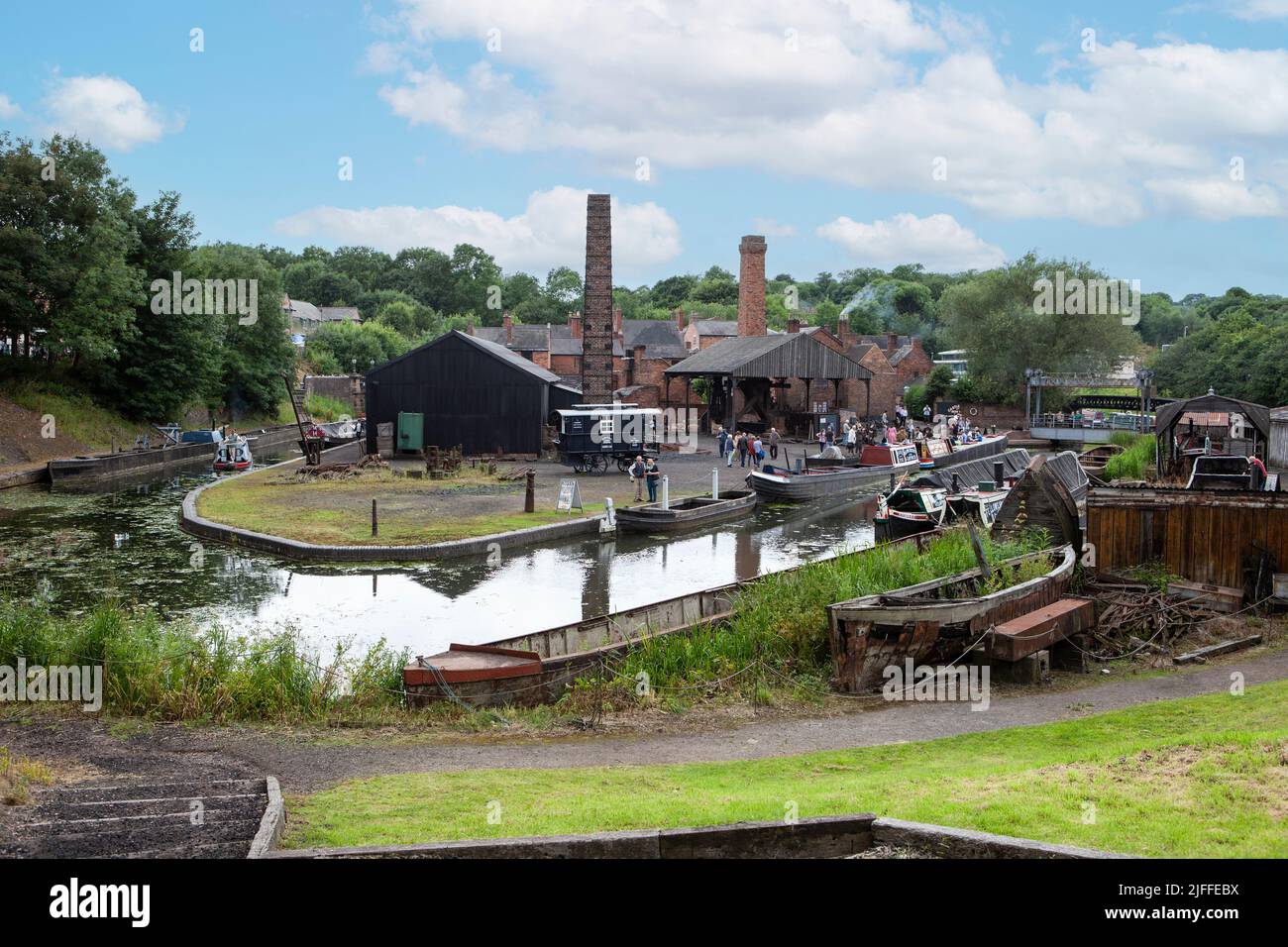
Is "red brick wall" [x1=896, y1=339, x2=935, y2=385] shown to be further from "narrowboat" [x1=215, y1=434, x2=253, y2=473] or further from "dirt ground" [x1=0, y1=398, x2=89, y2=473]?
"dirt ground" [x1=0, y1=398, x2=89, y2=473]

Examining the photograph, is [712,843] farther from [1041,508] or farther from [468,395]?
[468,395]

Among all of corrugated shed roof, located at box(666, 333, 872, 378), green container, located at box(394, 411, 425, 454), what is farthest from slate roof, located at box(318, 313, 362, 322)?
green container, located at box(394, 411, 425, 454)

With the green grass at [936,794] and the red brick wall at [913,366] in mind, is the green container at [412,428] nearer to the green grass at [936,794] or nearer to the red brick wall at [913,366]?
the green grass at [936,794]

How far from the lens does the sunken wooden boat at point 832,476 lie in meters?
34.1

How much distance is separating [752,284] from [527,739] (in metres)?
57.3

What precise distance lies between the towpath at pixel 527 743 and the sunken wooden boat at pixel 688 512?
14.8 metres

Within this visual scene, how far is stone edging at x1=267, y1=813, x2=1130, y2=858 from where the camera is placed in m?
6.30

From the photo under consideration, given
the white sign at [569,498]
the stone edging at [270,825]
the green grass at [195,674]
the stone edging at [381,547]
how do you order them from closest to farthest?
the stone edging at [270,825]
the green grass at [195,674]
the stone edging at [381,547]
the white sign at [569,498]

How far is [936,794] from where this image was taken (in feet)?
24.9

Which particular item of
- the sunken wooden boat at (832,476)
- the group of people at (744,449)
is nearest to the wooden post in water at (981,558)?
the sunken wooden boat at (832,476)

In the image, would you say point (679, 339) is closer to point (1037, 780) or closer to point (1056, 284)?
point (1056, 284)

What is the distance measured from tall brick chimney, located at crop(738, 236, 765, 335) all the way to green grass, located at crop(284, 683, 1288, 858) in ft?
188

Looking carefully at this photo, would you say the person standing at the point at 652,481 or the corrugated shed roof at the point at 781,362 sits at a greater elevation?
the corrugated shed roof at the point at 781,362

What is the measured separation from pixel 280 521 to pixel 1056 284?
168 feet
